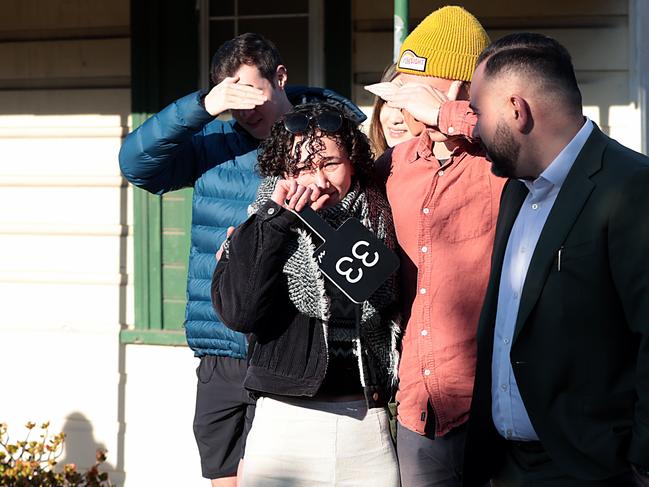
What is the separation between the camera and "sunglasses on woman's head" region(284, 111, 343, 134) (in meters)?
2.97

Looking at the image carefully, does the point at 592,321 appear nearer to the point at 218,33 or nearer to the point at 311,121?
the point at 311,121

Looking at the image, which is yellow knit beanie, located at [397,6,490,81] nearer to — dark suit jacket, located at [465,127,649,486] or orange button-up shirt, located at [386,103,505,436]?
orange button-up shirt, located at [386,103,505,436]

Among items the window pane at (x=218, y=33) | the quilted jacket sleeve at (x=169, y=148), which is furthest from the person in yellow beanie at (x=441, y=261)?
the window pane at (x=218, y=33)

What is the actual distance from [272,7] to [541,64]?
320 centimetres

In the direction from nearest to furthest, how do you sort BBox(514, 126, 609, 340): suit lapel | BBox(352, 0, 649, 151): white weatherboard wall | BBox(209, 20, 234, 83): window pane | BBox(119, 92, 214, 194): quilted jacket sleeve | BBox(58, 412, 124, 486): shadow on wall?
BBox(514, 126, 609, 340): suit lapel < BBox(119, 92, 214, 194): quilted jacket sleeve < BBox(352, 0, 649, 151): white weatherboard wall < BBox(209, 20, 234, 83): window pane < BBox(58, 412, 124, 486): shadow on wall

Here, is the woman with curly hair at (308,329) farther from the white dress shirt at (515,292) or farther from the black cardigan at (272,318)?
the white dress shirt at (515,292)

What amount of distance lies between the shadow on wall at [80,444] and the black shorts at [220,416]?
2.05m

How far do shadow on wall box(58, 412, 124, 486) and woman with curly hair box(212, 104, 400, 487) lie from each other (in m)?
2.97

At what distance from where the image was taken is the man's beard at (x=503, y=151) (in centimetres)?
255

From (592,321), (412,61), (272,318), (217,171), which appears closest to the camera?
(592,321)

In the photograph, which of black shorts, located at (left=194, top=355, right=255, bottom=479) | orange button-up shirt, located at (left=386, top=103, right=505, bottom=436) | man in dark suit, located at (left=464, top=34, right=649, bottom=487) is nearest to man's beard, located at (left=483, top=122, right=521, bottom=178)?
man in dark suit, located at (left=464, top=34, right=649, bottom=487)

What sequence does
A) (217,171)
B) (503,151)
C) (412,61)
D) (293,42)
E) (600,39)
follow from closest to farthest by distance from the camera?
(503,151) < (412,61) < (217,171) < (600,39) < (293,42)

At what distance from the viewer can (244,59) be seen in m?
3.59

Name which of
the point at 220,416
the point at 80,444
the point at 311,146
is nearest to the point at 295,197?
the point at 311,146
